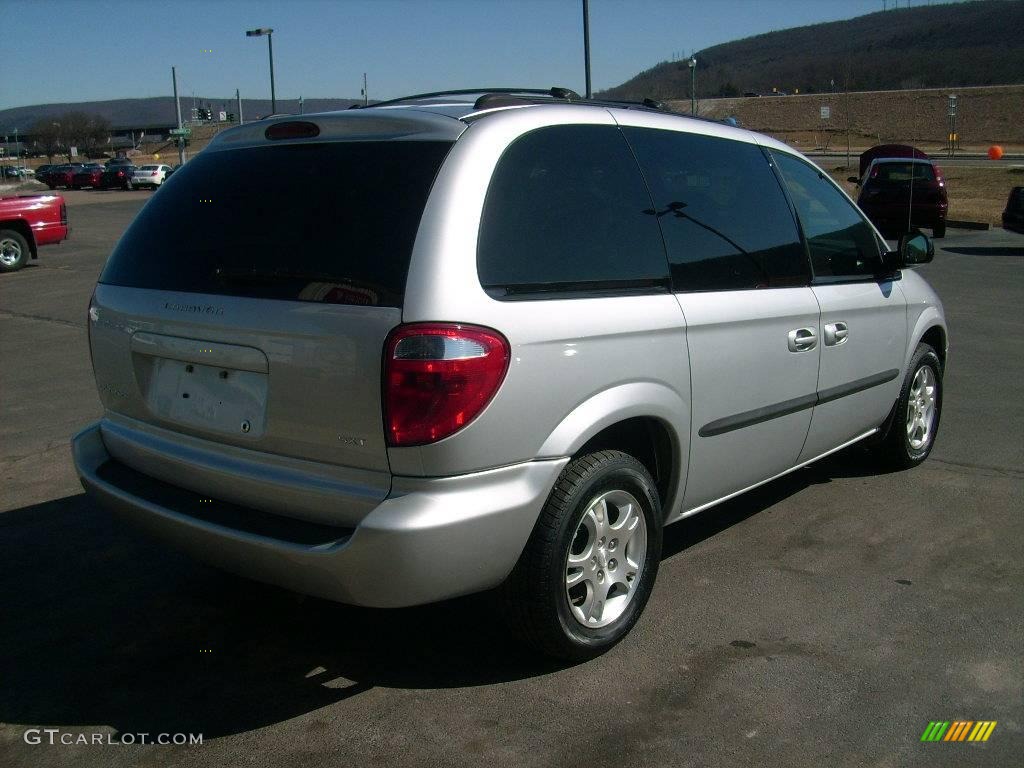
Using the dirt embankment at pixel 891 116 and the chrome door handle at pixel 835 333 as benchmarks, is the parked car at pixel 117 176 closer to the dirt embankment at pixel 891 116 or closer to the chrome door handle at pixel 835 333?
the dirt embankment at pixel 891 116

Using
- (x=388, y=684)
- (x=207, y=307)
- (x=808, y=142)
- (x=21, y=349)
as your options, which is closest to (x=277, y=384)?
(x=207, y=307)

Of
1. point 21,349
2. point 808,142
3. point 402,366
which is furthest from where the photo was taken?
point 808,142

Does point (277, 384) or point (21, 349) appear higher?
point (277, 384)

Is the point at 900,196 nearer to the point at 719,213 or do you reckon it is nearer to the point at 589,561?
the point at 719,213

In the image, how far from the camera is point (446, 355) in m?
2.85

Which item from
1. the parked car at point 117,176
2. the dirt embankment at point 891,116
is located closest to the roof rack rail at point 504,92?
the parked car at point 117,176

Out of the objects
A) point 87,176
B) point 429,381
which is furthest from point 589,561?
point 87,176

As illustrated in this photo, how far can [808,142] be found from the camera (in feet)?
256

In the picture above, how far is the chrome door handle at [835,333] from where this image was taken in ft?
14.8

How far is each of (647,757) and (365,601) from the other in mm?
930

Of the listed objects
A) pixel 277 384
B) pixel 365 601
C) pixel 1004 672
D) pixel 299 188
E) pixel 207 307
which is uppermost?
pixel 299 188

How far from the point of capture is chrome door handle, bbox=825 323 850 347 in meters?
4.50

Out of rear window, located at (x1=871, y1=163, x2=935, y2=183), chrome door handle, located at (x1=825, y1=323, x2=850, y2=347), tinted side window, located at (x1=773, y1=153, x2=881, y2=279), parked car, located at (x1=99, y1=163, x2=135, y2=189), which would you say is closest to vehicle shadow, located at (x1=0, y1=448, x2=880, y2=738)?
chrome door handle, located at (x1=825, y1=323, x2=850, y2=347)

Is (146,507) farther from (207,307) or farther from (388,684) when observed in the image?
(388,684)
